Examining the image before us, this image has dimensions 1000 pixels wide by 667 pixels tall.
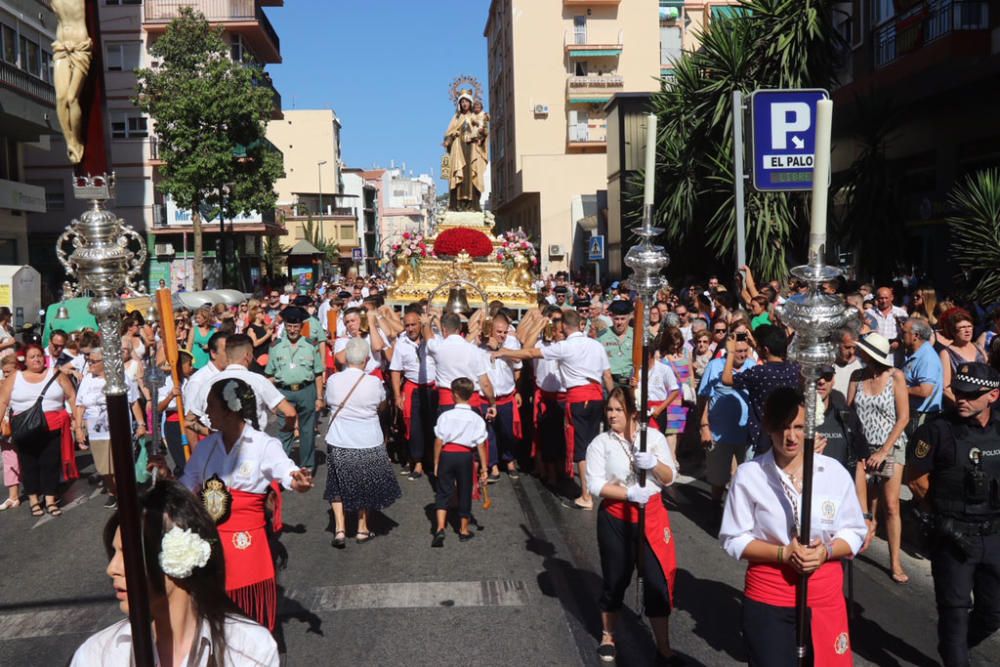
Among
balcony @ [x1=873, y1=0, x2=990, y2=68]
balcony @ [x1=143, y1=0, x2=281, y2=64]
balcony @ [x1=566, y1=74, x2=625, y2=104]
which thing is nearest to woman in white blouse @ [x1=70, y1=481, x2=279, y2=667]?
balcony @ [x1=873, y1=0, x2=990, y2=68]

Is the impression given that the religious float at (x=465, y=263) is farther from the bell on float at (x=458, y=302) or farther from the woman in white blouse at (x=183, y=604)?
the woman in white blouse at (x=183, y=604)

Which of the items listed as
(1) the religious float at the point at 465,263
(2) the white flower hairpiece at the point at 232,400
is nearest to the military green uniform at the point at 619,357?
(2) the white flower hairpiece at the point at 232,400

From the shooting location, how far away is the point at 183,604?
107 inches

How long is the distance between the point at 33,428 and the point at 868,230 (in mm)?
13412

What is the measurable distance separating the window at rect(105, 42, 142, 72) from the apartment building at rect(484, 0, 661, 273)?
1834 cm

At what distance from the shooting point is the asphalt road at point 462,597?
18.6 ft

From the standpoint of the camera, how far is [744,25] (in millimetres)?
19031

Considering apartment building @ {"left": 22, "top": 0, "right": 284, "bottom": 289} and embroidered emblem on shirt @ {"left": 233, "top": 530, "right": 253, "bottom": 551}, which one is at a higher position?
apartment building @ {"left": 22, "top": 0, "right": 284, "bottom": 289}

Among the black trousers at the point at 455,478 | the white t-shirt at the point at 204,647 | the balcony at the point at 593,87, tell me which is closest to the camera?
the white t-shirt at the point at 204,647

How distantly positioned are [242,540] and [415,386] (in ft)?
18.8

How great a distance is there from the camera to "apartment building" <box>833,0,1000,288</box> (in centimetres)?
1537

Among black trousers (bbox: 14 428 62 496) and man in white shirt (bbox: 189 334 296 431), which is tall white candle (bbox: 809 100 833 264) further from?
black trousers (bbox: 14 428 62 496)

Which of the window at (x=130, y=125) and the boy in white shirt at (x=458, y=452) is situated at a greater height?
the window at (x=130, y=125)

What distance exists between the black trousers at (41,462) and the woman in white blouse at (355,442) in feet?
11.1
